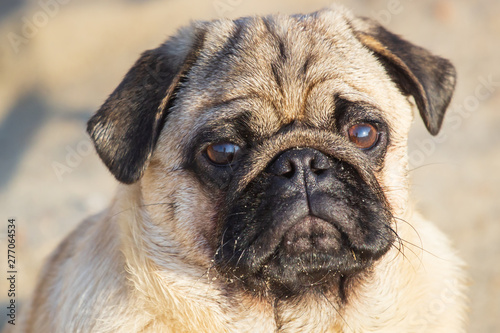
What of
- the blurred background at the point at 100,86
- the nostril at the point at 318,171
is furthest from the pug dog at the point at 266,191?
the blurred background at the point at 100,86

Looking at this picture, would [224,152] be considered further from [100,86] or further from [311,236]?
[100,86]

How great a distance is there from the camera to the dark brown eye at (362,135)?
10.8 ft

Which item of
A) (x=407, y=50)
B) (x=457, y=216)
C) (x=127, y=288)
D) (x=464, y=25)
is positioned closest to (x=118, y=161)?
(x=127, y=288)

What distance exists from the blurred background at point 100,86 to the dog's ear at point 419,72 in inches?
131

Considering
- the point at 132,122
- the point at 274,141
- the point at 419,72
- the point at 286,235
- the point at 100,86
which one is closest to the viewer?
the point at 286,235

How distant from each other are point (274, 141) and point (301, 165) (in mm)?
267

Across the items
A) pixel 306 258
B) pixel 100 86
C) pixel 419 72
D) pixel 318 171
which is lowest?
pixel 100 86

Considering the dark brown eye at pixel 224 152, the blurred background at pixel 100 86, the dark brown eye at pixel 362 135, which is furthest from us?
the blurred background at pixel 100 86

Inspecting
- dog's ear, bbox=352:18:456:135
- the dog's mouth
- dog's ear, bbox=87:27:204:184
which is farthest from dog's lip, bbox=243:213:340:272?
dog's ear, bbox=352:18:456:135

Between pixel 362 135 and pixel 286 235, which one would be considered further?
pixel 362 135

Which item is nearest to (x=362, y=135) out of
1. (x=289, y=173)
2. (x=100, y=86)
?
(x=289, y=173)

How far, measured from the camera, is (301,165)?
2.94 metres

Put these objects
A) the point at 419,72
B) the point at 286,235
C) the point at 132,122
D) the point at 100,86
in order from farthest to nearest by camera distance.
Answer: the point at 100,86 < the point at 419,72 < the point at 132,122 < the point at 286,235

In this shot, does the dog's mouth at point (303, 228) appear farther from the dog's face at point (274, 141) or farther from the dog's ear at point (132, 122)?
the dog's ear at point (132, 122)
